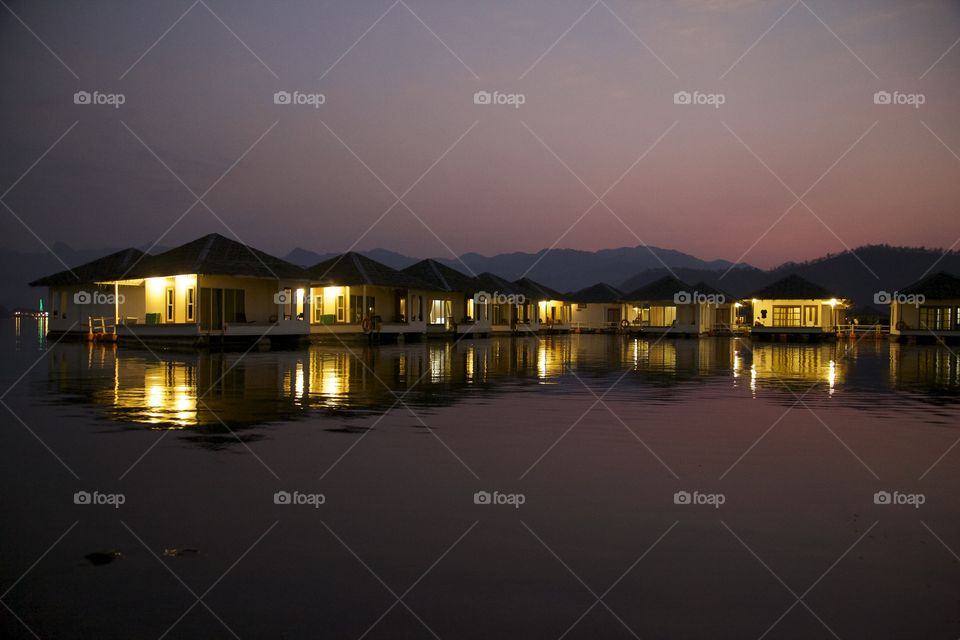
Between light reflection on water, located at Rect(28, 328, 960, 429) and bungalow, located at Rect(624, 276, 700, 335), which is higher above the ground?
bungalow, located at Rect(624, 276, 700, 335)

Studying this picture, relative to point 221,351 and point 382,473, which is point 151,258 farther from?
point 382,473

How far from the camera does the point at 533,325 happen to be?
6091 cm

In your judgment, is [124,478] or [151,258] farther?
[151,258]

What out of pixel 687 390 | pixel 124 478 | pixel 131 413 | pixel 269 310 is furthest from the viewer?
pixel 269 310

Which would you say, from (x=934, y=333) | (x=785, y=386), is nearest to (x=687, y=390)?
(x=785, y=386)

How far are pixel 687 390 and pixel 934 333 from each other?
133ft

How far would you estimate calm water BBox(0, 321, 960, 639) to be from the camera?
13.7 feet
